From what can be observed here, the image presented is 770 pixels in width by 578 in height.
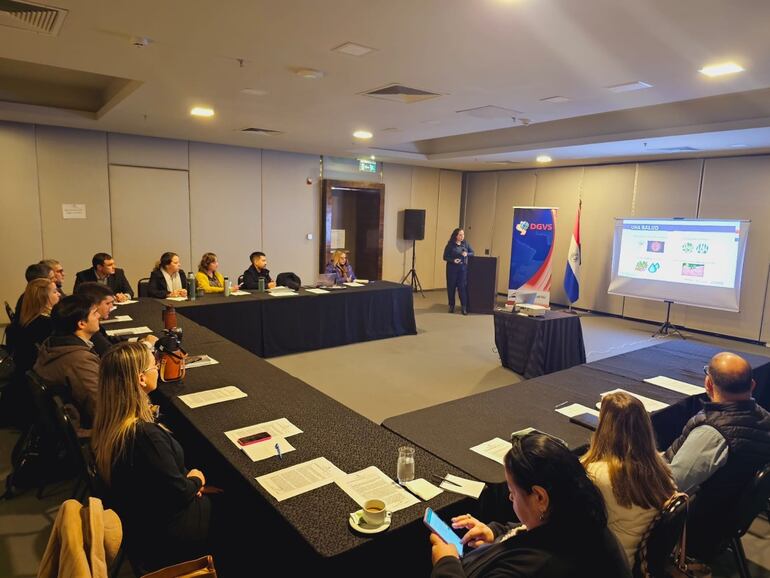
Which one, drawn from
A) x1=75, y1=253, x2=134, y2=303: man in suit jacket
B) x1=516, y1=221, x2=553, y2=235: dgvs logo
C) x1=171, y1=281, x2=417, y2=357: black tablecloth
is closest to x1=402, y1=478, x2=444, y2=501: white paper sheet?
x1=171, y1=281, x2=417, y2=357: black tablecloth

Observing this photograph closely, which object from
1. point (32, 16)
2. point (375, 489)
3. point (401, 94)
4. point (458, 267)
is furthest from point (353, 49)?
point (458, 267)

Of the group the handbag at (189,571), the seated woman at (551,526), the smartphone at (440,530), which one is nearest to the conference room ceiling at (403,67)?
the seated woman at (551,526)

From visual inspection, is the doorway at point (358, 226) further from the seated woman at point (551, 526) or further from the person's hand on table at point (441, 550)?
the seated woman at point (551, 526)

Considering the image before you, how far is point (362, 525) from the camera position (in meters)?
1.49

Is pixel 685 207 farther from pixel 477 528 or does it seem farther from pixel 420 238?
pixel 477 528

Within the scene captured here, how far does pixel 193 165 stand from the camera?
25.2 ft

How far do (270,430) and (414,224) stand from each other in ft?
26.5

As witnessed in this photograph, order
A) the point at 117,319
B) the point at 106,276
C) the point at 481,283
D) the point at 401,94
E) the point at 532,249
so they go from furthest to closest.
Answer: the point at 532,249 → the point at 481,283 → the point at 106,276 → the point at 401,94 → the point at 117,319

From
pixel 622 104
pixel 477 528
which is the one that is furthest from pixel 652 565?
pixel 622 104

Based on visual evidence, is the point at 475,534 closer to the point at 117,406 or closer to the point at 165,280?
the point at 117,406

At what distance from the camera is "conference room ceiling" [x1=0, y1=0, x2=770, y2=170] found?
8.27ft

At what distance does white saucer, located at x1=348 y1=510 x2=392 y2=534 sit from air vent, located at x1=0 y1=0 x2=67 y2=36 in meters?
2.88

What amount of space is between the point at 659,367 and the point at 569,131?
3.93m

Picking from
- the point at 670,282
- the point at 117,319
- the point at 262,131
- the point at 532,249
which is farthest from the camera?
the point at 532,249
